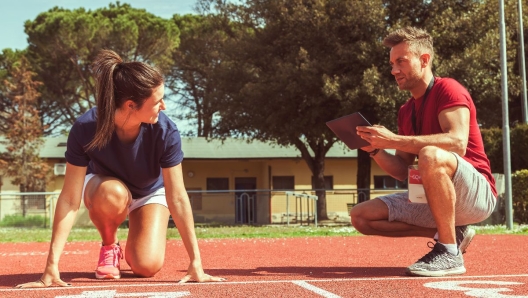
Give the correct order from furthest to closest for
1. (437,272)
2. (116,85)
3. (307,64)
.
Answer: (307,64), (437,272), (116,85)

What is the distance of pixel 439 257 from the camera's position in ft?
18.2

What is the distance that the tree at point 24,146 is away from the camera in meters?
36.5

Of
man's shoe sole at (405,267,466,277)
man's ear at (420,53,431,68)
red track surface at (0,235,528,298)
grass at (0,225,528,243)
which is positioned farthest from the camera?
grass at (0,225,528,243)

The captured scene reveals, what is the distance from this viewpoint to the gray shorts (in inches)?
225

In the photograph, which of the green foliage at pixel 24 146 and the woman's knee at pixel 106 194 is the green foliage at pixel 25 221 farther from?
the woman's knee at pixel 106 194

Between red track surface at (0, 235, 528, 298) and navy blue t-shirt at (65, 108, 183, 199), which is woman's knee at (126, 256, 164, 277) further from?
navy blue t-shirt at (65, 108, 183, 199)

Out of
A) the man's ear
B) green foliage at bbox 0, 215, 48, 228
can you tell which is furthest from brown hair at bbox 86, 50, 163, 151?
green foliage at bbox 0, 215, 48, 228

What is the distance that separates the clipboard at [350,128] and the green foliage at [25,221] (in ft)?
62.4

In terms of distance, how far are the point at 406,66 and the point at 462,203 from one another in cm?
114

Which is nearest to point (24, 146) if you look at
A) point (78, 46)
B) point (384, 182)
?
point (78, 46)

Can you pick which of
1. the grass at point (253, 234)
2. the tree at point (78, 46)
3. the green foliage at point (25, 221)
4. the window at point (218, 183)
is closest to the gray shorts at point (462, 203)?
the grass at point (253, 234)

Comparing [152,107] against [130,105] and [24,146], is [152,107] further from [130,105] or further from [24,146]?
[24,146]

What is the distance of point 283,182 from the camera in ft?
133

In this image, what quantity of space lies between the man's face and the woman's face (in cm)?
186
